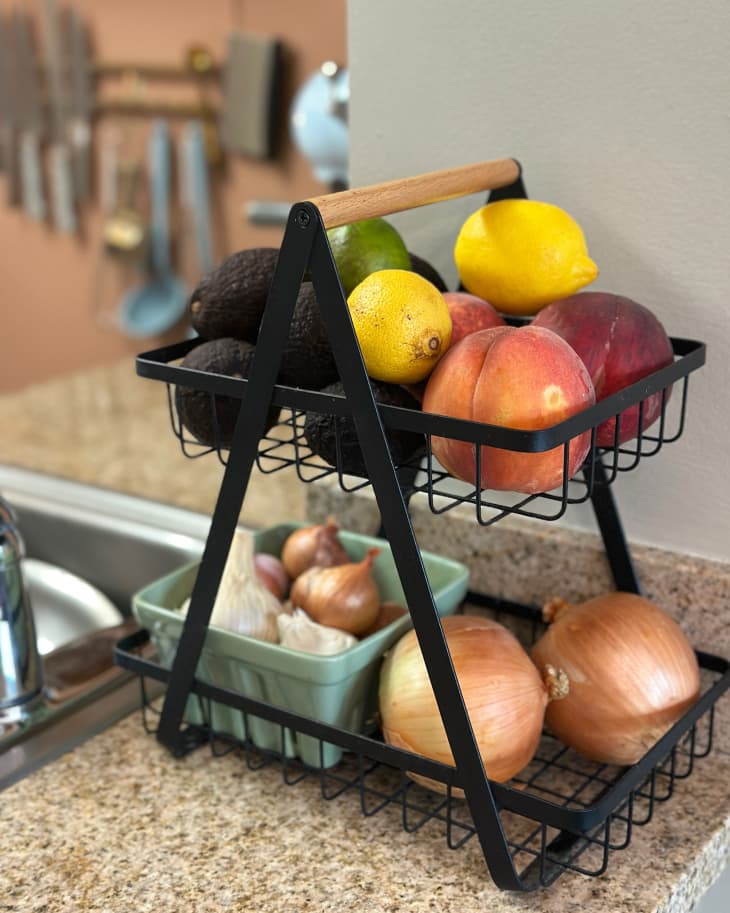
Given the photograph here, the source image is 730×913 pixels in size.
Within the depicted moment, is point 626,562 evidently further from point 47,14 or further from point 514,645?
point 47,14

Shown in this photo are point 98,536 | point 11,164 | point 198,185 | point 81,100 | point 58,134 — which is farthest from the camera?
point 11,164

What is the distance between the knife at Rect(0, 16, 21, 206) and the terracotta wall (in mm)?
62

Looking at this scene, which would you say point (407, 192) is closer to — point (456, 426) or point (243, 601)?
point (456, 426)

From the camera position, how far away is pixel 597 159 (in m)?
0.82

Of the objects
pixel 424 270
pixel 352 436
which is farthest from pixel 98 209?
pixel 352 436

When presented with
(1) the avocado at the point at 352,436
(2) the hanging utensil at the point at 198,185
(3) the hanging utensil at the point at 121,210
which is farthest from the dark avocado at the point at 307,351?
(3) the hanging utensil at the point at 121,210

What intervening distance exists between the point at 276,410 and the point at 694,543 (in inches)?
14.3

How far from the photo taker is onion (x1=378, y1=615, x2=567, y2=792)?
708 millimetres

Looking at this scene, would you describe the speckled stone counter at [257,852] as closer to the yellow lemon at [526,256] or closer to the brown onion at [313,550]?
the brown onion at [313,550]

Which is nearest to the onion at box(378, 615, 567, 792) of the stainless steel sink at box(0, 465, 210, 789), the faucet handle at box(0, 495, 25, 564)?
the faucet handle at box(0, 495, 25, 564)

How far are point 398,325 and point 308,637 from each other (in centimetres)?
27

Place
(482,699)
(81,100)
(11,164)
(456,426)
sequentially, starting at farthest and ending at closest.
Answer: (11,164) → (81,100) → (482,699) → (456,426)

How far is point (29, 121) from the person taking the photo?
9.59 ft

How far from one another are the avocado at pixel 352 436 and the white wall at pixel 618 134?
0.24 m
